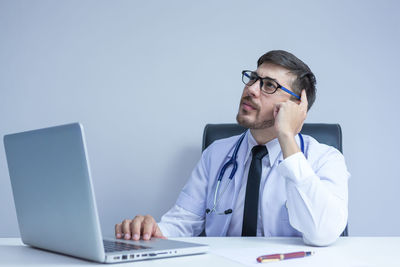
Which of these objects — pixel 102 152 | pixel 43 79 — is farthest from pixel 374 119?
pixel 43 79

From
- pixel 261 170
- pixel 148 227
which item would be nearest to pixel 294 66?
pixel 261 170

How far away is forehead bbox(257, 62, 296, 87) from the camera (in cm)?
171

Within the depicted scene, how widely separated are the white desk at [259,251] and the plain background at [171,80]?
0.99 metres

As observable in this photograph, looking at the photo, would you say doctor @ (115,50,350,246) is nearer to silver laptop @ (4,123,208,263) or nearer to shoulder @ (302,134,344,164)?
shoulder @ (302,134,344,164)

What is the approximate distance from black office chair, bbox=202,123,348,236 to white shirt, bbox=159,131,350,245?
0.07 metres

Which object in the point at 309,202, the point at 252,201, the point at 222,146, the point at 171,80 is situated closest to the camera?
the point at 309,202

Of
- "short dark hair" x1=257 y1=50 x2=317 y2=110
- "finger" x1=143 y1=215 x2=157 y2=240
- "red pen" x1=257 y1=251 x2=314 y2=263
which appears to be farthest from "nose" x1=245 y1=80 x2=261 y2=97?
"red pen" x1=257 y1=251 x2=314 y2=263

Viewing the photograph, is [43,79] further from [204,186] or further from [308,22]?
[308,22]

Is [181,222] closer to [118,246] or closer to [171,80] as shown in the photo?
[118,246]

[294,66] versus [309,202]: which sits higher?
[294,66]

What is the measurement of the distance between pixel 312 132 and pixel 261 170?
1.31 feet

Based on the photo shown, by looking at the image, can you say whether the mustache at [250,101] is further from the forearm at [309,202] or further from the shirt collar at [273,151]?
the forearm at [309,202]

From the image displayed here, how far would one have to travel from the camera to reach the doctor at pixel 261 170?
150 cm

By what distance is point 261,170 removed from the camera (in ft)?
5.34
